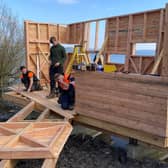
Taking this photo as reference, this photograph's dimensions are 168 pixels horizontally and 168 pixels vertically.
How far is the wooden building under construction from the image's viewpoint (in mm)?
4207

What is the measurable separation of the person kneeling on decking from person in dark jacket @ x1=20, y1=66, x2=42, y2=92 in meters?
1.81

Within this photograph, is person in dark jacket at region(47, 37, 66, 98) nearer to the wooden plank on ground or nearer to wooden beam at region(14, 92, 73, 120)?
wooden beam at region(14, 92, 73, 120)

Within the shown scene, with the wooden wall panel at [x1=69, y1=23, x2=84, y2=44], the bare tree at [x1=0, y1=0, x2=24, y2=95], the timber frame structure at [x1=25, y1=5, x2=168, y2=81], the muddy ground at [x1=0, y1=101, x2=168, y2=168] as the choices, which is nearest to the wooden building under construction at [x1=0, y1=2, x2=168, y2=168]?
the timber frame structure at [x1=25, y1=5, x2=168, y2=81]

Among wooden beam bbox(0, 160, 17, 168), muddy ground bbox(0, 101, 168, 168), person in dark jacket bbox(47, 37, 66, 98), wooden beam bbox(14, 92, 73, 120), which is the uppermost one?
person in dark jacket bbox(47, 37, 66, 98)

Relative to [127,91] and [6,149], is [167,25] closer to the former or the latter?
[127,91]

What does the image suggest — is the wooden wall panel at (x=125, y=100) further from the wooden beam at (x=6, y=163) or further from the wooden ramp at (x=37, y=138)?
the wooden beam at (x=6, y=163)

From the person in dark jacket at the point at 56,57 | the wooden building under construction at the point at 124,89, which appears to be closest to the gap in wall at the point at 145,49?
the wooden building under construction at the point at 124,89

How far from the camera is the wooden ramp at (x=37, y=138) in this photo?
377cm

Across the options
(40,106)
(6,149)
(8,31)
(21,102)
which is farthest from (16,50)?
(6,149)

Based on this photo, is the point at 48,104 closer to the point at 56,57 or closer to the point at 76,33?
the point at 56,57

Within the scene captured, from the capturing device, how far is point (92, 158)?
554 centimetres

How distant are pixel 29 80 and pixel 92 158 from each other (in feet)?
10.8

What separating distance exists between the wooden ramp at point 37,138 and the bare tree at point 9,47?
6.05 m

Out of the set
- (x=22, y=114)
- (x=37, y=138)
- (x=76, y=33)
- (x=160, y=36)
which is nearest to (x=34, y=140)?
(x=37, y=138)
